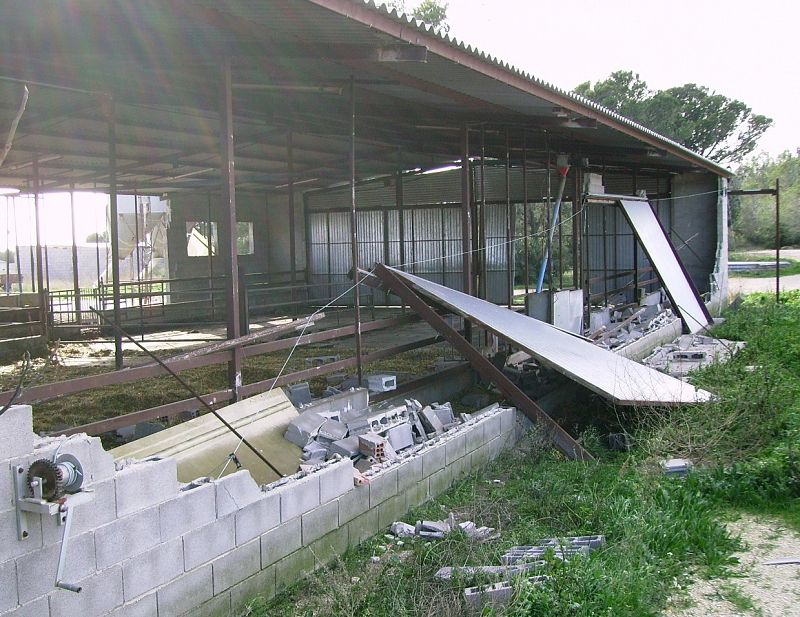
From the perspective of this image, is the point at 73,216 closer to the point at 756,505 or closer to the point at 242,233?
the point at 242,233

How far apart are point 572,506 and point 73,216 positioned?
12.4 metres

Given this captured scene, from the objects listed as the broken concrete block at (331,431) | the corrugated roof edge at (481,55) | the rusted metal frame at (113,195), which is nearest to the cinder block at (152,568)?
the broken concrete block at (331,431)

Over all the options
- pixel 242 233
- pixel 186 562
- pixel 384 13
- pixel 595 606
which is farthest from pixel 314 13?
pixel 242 233

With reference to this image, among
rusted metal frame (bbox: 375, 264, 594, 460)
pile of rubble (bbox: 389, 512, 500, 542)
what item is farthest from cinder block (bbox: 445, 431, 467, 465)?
rusted metal frame (bbox: 375, 264, 594, 460)

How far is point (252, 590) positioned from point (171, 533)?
777 mm

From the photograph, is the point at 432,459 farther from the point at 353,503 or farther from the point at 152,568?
the point at 152,568

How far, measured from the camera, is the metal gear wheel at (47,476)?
3.35 m

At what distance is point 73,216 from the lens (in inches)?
585

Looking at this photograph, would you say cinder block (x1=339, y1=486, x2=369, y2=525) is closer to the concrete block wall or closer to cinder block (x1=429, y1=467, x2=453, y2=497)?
the concrete block wall

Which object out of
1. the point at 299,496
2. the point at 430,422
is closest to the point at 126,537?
the point at 299,496

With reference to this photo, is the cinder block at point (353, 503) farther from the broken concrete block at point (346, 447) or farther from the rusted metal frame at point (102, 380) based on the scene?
the rusted metal frame at point (102, 380)

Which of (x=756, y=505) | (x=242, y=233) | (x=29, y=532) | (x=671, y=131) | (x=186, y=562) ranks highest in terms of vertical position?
(x=671, y=131)

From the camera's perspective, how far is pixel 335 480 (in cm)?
531

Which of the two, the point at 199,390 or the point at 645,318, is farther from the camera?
the point at 645,318
